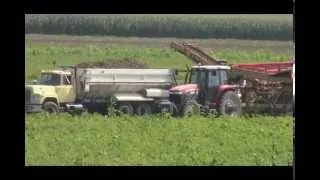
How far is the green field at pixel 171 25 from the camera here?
5820mm

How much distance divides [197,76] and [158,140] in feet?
2.56

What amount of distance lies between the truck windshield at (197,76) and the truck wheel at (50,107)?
1.39m

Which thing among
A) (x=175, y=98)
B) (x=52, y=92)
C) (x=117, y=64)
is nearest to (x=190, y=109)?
(x=175, y=98)

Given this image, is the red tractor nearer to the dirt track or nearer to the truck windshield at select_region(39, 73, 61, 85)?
the dirt track

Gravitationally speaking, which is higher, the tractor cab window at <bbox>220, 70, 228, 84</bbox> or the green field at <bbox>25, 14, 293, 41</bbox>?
the green field at <bbox>25, 14, 293, 41</bbox>

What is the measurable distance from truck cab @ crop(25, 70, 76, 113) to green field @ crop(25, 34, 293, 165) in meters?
0.10

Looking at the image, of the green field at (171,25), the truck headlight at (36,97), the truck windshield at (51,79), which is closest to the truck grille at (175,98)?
the green field at (171,25)

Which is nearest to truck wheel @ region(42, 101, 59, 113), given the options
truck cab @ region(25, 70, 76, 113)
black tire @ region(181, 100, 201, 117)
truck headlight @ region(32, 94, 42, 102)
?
truck cab @ region(25, 70, 76, 113)

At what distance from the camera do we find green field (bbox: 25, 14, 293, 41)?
5.82 metres

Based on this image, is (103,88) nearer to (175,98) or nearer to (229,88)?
(175,98)
